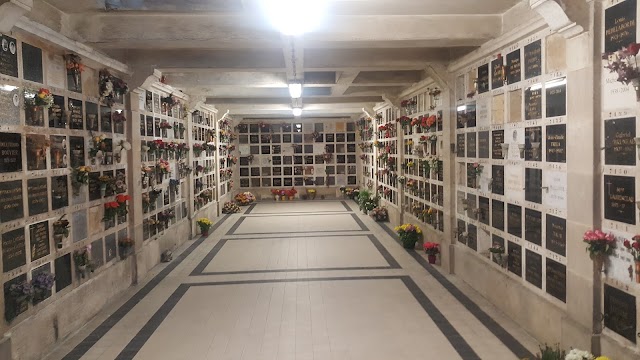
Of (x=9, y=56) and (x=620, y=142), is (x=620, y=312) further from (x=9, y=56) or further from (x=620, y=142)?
(x=9, y=56)

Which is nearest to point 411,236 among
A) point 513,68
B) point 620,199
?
point 513,68

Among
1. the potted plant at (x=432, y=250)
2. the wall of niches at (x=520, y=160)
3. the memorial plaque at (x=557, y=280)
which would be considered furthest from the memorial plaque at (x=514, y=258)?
the potted plant at (x=432, y=250)

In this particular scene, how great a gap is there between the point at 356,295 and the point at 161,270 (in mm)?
3334

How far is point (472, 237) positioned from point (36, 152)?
203 inches

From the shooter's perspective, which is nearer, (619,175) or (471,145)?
(619,175)

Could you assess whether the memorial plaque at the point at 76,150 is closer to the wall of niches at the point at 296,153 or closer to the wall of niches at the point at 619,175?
the wall of niches at the point at 619,175

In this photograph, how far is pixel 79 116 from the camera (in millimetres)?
5422

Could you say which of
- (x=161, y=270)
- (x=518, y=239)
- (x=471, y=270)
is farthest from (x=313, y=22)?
(x=161, y=270)

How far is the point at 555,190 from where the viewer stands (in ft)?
14.1

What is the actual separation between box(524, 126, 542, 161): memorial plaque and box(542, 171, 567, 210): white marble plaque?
0.22m

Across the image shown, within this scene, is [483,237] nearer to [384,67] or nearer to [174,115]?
[384,67]

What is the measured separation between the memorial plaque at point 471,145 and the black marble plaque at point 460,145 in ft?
0.52

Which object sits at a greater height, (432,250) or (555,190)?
(555,190)

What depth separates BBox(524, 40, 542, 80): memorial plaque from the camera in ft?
14.9
